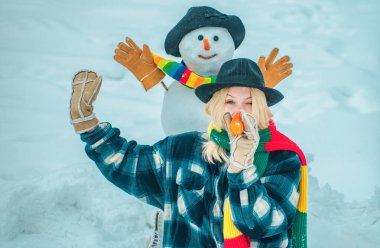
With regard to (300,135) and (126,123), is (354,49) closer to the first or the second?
(300,135)

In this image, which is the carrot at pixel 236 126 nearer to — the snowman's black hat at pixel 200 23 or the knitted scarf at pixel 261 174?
the knitted scarf at pixel 261 174

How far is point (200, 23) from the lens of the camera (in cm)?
249

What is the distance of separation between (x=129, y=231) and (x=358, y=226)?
5.10ft

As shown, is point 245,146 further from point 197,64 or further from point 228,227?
point 197,64

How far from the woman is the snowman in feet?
1.60

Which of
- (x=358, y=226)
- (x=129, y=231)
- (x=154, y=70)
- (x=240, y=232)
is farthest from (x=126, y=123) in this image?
(x=240, y=232)

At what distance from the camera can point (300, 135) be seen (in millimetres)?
4293

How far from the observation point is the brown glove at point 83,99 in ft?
6.16

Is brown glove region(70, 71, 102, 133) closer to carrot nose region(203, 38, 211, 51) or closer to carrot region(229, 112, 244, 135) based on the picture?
carrot region(229, 112, 244, 135)

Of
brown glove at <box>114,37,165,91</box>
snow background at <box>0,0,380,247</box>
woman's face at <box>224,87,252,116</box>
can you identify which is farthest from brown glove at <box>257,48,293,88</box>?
snow background at <box>0,0,380,247</box>

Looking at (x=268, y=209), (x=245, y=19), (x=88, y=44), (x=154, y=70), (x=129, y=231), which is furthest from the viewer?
(x=245, y=19)

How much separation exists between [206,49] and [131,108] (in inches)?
81.6

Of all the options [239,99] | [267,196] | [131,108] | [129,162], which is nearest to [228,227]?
[267,196]

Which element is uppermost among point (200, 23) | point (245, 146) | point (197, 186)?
point (200, 23)
